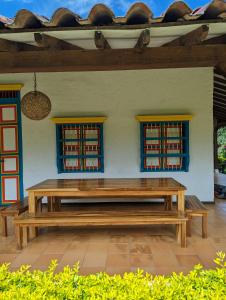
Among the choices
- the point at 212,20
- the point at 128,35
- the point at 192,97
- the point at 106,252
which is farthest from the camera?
the point at 192,97

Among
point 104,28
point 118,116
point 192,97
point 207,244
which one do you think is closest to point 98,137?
point 118,116

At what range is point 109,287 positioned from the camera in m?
1.49

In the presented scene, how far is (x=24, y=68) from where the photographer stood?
296 cm

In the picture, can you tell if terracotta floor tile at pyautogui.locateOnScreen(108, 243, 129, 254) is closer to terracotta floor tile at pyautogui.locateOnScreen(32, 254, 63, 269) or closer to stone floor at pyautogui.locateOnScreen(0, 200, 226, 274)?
stone floor at pyautogui.locateOnScreen(0, 200, 226, 274)

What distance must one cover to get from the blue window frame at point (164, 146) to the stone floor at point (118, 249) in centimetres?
174

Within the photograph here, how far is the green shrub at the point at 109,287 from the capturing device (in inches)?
53.9

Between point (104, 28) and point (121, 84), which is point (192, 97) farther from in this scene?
point (104, 28)

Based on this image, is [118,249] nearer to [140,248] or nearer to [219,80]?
[140,248]

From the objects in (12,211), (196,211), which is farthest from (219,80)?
(12,211)

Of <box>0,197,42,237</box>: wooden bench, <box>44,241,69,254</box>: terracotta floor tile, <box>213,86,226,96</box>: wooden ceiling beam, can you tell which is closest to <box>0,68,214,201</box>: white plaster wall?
<box>213,86,226,96</box>: wooden ceiling beam

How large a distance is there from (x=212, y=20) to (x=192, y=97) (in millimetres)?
3628

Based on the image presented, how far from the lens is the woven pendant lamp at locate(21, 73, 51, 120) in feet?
18.3

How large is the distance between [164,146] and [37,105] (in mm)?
2971

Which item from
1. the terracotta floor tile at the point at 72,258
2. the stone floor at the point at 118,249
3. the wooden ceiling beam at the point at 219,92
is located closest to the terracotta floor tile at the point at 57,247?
the stone floor at the point at 118,249
